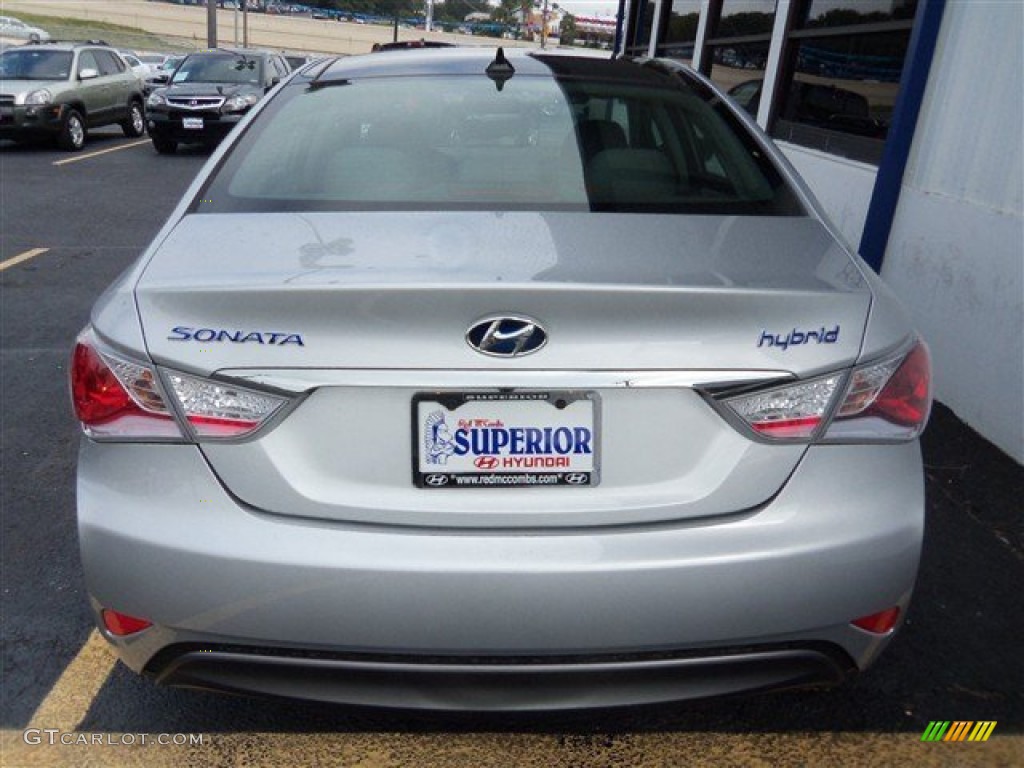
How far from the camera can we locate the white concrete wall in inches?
158

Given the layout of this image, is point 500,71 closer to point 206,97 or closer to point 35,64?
point 206,97

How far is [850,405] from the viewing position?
176 cm

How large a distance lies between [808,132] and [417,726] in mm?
6350

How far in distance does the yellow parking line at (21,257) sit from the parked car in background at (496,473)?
606cm

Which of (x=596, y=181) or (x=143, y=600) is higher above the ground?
(x=596, y=181)

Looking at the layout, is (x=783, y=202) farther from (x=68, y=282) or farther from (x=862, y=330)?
(x=68, y=282)

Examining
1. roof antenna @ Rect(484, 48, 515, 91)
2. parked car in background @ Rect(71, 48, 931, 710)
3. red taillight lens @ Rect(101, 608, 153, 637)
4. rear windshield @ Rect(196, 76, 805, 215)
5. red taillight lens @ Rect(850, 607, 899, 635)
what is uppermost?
roof antenna @ Rect(484, 48, 515, 91)

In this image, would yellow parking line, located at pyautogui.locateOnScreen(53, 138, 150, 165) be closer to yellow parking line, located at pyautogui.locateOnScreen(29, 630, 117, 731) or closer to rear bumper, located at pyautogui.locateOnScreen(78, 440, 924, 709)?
yellow parking line, located at pyautogui.locateOnScreen(29, 630, 117, 731)

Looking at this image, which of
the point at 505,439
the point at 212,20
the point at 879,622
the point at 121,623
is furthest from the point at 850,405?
the point at 212,20

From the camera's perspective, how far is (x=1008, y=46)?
4133 mm

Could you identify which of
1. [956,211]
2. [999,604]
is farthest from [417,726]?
[956,211]

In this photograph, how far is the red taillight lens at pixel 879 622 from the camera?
72.3 inches

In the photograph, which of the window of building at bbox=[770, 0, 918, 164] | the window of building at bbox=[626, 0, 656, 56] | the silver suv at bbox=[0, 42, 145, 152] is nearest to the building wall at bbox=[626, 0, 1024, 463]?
the window of building at bbox=[770, 0, 918, 164]

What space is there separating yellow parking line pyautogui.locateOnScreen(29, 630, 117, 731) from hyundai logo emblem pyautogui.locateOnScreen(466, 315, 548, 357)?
1.52 m
